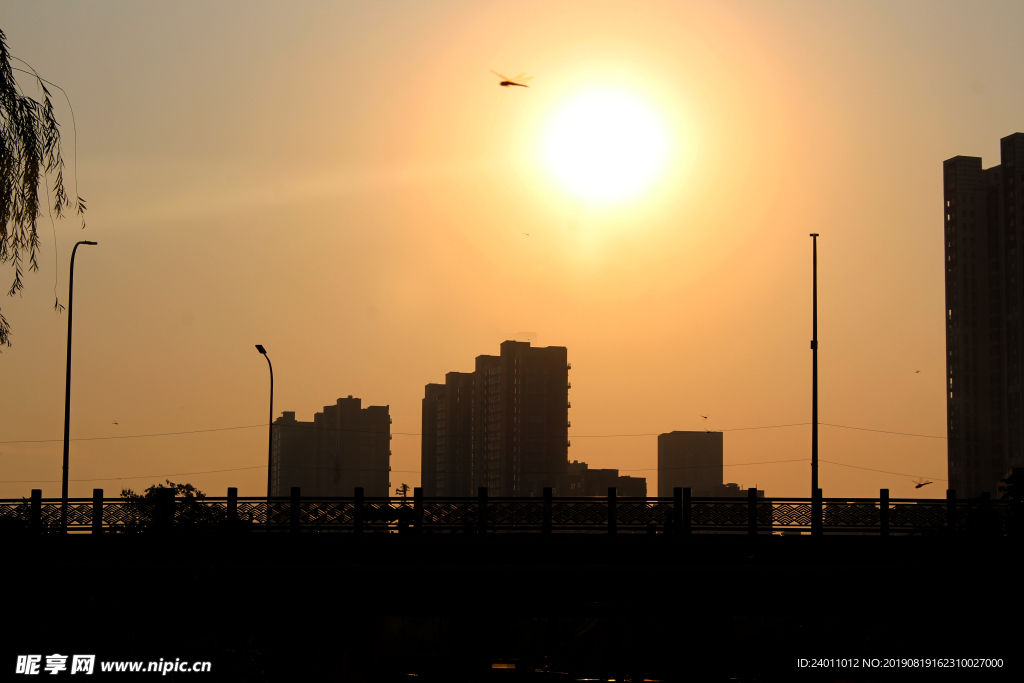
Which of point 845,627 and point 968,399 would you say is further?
point 968,399

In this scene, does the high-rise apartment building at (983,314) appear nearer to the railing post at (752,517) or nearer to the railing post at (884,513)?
the railing post at (884,513)

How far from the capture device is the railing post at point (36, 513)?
26188 millimetres

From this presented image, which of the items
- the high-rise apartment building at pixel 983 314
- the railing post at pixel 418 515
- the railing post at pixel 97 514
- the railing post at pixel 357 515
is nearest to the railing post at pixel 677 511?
the railing post at pixel 418 515

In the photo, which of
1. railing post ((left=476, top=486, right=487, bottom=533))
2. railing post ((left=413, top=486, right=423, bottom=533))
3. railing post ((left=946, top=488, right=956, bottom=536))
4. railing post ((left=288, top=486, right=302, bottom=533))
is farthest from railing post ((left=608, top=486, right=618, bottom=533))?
railing post ((left=946, top=488, right=956, bottom=536))

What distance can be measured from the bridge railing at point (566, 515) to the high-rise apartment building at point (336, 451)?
14765cm

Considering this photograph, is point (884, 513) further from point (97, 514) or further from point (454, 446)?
point (454, 446)

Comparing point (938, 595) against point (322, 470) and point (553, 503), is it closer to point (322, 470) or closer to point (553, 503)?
point (553, 503)

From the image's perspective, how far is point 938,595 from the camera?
2600 cm

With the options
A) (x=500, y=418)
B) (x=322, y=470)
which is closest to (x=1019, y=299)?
(x=500, y=418)

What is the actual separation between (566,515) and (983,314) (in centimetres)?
15475

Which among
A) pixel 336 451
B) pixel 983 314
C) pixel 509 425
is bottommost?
pixel 336 451

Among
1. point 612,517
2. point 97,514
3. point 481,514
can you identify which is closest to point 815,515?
point 612,517

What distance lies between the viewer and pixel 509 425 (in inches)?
6831

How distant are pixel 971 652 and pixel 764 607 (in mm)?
5515
